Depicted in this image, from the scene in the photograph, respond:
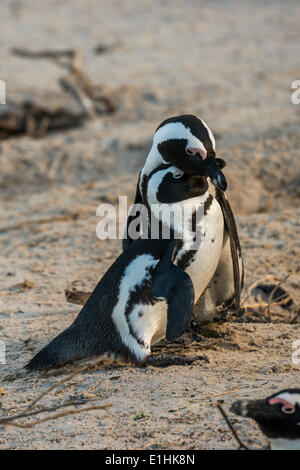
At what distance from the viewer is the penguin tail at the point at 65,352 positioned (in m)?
3.07

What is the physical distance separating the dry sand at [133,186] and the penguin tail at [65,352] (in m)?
0.06

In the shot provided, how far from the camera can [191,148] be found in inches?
113

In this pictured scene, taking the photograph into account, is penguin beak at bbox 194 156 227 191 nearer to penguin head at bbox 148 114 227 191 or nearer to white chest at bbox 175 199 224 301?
penguin head at bbox 148 114 227 191

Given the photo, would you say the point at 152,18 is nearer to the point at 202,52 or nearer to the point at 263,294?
the point at 202,52

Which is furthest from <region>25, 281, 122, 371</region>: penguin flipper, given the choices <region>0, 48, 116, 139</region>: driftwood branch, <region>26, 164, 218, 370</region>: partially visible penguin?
<region>0, 48, 116, 139</region>: driftwood branch

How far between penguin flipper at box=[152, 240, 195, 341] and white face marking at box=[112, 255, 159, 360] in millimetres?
155

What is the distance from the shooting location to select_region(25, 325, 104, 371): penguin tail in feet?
10.1

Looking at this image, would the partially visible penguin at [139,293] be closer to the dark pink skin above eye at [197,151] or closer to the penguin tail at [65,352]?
the penguin tail at [65,352]

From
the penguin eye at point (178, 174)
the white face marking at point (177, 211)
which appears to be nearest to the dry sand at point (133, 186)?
the white face marking at point (177, 211)

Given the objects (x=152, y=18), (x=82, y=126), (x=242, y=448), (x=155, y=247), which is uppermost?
(x=152, y=18)

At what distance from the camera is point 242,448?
7.32 feet

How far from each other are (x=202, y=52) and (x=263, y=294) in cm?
642

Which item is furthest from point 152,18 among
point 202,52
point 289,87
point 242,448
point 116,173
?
point 242,448

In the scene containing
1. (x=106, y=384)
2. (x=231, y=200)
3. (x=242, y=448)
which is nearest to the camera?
(x=242, y=448)
